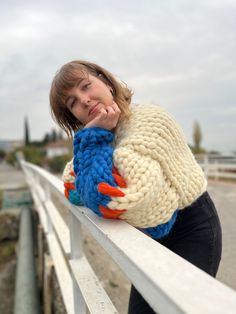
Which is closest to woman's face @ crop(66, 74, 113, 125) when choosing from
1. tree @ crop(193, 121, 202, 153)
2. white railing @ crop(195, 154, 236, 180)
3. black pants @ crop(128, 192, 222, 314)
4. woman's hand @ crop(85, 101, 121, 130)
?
woman's hand @ crop(85, 101, 121, 130)

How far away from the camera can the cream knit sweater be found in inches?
53.1

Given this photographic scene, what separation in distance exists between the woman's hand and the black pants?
0.50m

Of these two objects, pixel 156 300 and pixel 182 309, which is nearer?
pixel 182 309

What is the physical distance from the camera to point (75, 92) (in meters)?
1.78

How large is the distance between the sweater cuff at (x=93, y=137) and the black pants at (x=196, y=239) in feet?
1.55

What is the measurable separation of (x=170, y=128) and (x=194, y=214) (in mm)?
430

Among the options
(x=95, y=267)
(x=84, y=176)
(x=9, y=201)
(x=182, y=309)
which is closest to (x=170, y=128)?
(x=84, y=176)

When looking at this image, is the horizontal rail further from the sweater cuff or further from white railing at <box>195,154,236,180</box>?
white railing at <box>195,154,236,180</box>

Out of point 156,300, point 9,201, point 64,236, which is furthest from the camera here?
point 9,201

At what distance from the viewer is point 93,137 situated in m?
1.55

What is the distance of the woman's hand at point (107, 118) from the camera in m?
1.59

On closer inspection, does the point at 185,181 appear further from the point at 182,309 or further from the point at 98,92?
the point at 182,309

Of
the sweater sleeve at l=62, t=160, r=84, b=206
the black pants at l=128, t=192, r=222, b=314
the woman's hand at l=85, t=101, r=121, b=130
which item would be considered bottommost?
the black pants at l=128, t=192, r=222, b=314

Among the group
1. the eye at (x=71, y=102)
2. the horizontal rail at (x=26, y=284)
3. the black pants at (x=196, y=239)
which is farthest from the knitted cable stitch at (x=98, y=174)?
the horizontal rail at (x=26, y=284)
